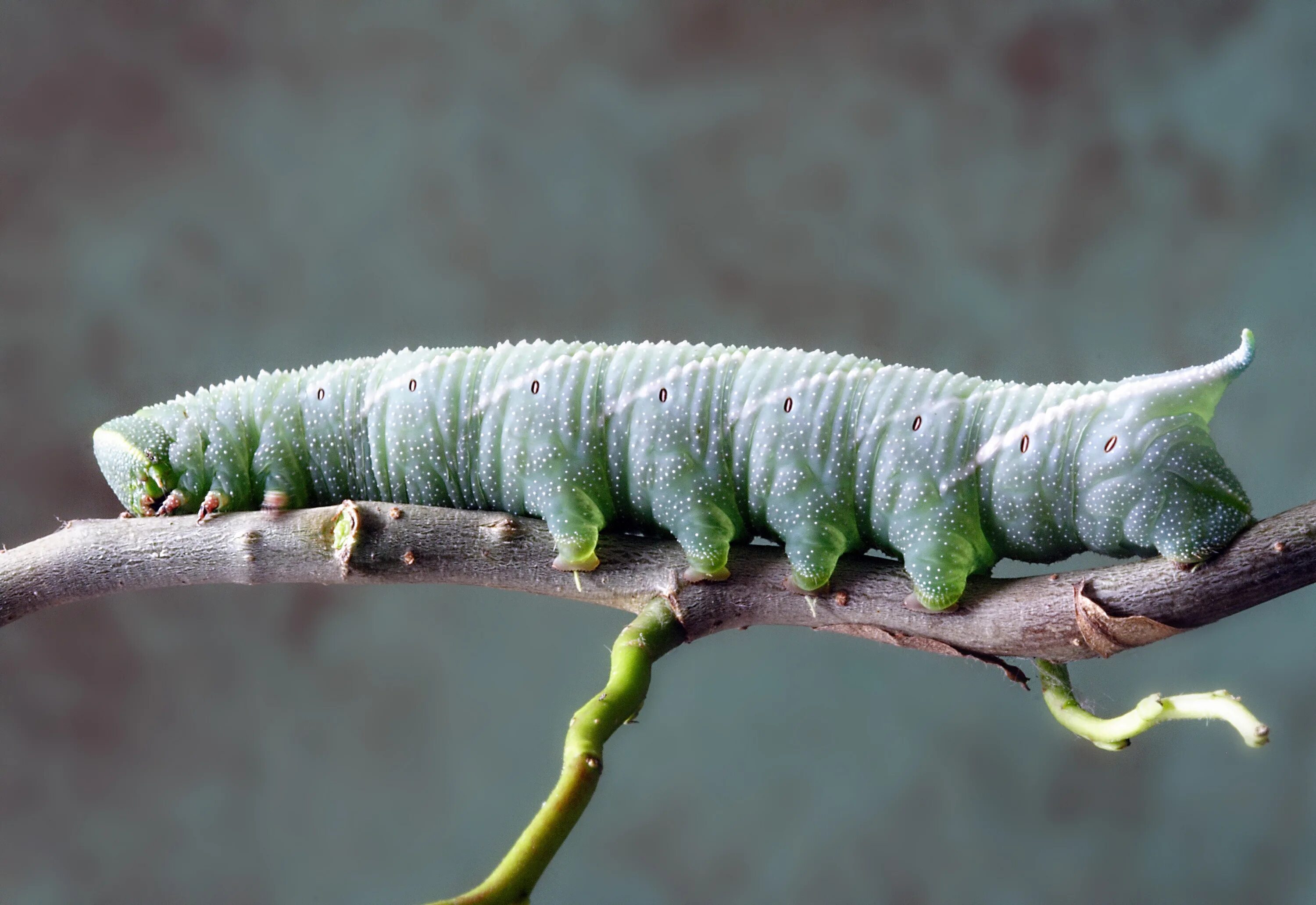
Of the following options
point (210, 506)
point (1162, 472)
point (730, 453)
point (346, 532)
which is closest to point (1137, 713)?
point (1162, 472)

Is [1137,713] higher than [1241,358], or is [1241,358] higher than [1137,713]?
[1241,358]

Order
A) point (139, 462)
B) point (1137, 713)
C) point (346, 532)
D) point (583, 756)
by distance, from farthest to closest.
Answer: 1. point (139, 462)
2. point (346, 532)
3. point (1137, 713)
4. point (583, 756)

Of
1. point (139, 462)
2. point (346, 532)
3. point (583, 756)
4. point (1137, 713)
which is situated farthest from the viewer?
point (139, 462)

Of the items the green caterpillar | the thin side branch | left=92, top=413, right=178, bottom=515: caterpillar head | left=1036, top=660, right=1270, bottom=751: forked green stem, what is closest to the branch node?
the thin side branch

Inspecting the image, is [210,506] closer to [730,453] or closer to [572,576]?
[572,576]

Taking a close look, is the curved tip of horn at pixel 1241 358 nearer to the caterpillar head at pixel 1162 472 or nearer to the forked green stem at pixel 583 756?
the caterpillar head at pixel 1162 472

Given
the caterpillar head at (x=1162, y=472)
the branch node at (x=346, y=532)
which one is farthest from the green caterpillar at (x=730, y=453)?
the branch node at (x=346, y=532)

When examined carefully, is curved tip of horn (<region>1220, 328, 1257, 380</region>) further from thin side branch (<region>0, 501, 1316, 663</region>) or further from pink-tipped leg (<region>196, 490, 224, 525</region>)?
pink-tipped leg (<region>196, 490, 224, 525</region>)
